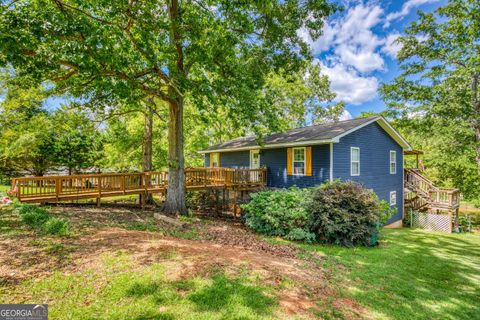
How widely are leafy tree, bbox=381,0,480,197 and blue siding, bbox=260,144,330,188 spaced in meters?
12.5

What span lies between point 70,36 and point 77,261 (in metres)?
5.56

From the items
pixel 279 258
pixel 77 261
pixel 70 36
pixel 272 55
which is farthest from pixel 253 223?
pixel 70 36

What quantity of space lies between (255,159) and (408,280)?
11.0 meters

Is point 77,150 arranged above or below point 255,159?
above

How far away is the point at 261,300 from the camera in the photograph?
363 centimetres

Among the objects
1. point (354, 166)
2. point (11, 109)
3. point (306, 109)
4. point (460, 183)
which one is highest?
point (306, 109)

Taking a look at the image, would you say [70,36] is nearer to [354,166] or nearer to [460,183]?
[354,166]

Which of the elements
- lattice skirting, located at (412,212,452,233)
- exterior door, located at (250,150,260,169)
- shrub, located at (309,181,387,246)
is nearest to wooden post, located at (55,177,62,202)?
shrub, located at (309,181,387,246)

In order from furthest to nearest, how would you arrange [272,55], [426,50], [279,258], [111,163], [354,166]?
[426,50] < [111,163] < [354,166] < [272,55] < [279,258]

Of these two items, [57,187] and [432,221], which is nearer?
[57,187]

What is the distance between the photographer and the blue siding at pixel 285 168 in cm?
1180

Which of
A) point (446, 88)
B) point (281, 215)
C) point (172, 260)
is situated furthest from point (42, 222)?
point (446, 88)

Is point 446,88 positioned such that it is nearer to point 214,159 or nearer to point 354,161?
point 354,161

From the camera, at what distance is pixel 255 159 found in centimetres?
1580
